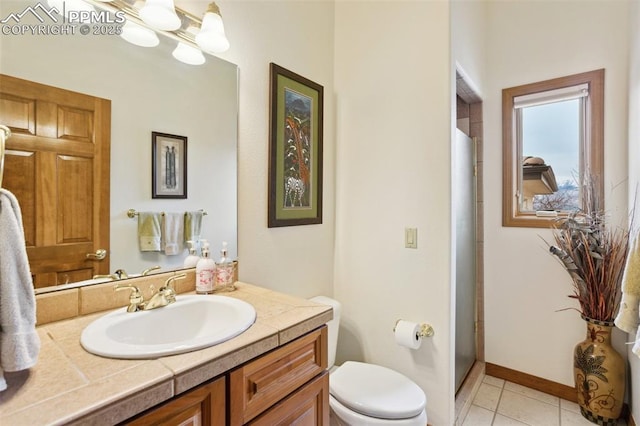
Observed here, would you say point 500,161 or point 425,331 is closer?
point 425,331

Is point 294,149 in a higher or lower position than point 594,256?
higher

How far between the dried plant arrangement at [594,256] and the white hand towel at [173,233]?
207 cm

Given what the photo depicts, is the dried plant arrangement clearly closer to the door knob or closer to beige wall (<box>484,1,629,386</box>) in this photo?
beige wall (<box>484,1,629,386</box>)

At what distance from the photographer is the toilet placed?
4.27 ft

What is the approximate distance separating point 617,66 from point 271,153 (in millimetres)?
2196

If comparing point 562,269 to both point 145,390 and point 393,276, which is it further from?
point 145,390

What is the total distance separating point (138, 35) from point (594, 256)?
248 centimetres

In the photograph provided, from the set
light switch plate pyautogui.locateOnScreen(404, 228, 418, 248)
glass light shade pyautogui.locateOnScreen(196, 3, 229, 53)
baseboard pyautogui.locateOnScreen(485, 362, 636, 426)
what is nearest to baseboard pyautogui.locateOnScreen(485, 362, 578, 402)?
baseboard pyautogui.locateOnScreen(485, 362, 636, 426)

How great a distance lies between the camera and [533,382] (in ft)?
7.20

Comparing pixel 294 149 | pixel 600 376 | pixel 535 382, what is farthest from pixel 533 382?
pixel 294 149

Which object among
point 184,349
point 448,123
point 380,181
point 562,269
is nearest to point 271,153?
point 380,181

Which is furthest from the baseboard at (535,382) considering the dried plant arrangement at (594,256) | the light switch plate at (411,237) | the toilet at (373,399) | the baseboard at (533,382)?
the light switch plate at (411,237)

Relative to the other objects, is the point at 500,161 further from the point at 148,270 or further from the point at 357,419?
the point at 148,270

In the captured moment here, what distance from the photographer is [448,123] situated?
1627 mm
